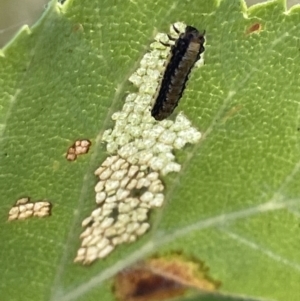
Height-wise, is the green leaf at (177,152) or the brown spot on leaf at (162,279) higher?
the green leaf at (177,152)

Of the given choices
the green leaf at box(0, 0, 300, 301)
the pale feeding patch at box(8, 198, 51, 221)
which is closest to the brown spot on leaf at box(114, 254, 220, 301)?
the green leaf at box(0, 0, 300, 301)

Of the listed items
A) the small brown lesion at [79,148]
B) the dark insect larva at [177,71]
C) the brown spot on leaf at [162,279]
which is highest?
the dark insect larva at [177,71]

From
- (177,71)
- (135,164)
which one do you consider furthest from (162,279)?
(177,71)

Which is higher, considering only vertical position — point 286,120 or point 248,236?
point 286,120

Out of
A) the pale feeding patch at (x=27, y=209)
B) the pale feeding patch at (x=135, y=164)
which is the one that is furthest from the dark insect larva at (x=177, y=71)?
the pale feeding patch at (x=27, y=209)

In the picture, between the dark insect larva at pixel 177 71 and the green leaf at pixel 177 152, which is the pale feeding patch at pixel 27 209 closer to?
the green leaf at pixel 177 152

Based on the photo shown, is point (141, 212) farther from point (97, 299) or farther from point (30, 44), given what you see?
point (30, 44)

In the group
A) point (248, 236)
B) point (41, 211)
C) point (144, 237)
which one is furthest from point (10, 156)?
point (248, 236)
